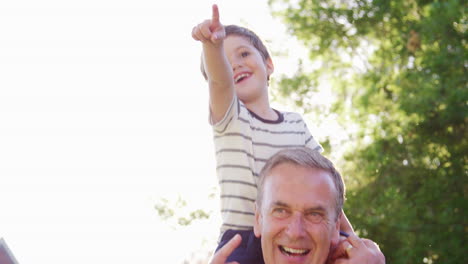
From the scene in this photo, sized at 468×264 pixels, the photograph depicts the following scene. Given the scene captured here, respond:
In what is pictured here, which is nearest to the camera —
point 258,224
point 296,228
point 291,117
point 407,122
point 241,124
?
point 296,228

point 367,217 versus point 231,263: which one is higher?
point 231,263

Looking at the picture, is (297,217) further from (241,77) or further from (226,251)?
(241,77)

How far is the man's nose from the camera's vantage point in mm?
2471

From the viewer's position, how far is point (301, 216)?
2516 mm

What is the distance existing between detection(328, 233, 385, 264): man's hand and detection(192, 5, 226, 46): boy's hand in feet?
3.20

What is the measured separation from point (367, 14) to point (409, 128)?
3453 millimetres

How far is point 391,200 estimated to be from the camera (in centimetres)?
1176

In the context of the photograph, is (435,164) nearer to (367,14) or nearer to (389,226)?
(389,226)

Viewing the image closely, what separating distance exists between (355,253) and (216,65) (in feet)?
3.12

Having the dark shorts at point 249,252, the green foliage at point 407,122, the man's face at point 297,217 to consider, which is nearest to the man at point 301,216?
the man's face at point 297,217

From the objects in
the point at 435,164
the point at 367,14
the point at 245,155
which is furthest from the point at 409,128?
the point at 245,155

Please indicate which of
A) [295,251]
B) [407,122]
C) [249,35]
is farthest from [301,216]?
[407,122]

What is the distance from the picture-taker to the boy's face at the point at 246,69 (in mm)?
→ 3209

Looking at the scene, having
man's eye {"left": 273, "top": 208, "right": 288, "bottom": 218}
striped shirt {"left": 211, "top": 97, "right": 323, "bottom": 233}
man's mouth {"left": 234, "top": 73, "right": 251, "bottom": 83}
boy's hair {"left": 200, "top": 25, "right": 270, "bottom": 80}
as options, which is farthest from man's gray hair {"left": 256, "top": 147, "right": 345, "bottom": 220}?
boy's hair {"left": 200, "top": 25, "right": 270, "bottom": 80}
